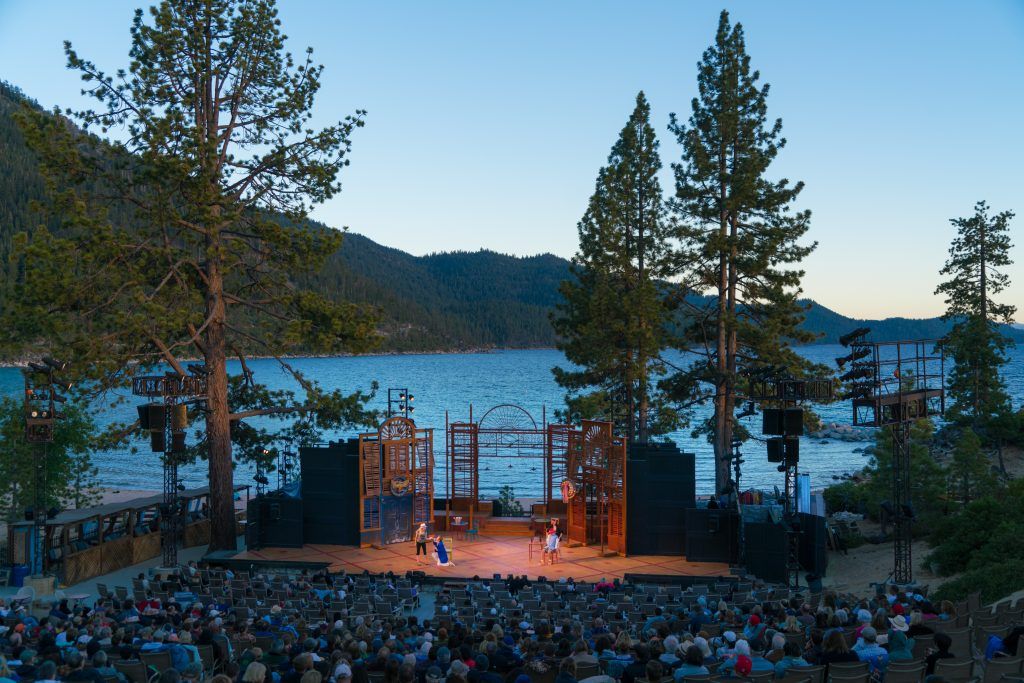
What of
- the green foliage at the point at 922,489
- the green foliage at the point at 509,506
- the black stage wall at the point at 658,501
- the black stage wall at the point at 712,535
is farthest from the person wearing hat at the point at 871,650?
the green foliage at the point at 509,506

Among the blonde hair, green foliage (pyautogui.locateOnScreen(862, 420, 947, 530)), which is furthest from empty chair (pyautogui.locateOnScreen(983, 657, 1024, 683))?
green foliage (pyautogui.locateOnScreen(862, 420, 947, 530))

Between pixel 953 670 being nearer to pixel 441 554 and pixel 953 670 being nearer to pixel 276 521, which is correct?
pixel 441 554

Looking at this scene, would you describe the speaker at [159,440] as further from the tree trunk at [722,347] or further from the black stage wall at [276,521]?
the tree trunk at [722,347]

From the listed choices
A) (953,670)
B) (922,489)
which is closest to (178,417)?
(953,670)

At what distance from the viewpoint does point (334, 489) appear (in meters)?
24.2

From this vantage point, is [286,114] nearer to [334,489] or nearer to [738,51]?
[334,489]

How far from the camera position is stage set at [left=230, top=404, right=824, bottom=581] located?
2173 cm

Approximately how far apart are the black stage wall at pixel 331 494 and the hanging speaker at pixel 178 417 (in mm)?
4063

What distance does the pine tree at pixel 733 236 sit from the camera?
27422 mm

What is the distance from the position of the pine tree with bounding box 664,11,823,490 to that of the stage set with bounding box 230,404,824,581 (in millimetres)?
5211

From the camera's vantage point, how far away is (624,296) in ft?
94.1

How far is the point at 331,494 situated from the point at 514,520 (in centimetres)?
602

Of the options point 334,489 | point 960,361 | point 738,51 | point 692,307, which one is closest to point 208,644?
point 334,489

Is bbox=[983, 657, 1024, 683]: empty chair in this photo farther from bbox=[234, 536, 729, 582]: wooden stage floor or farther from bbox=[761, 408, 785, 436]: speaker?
bbox=[234, 536, 729, 582]: wooden stage floor
